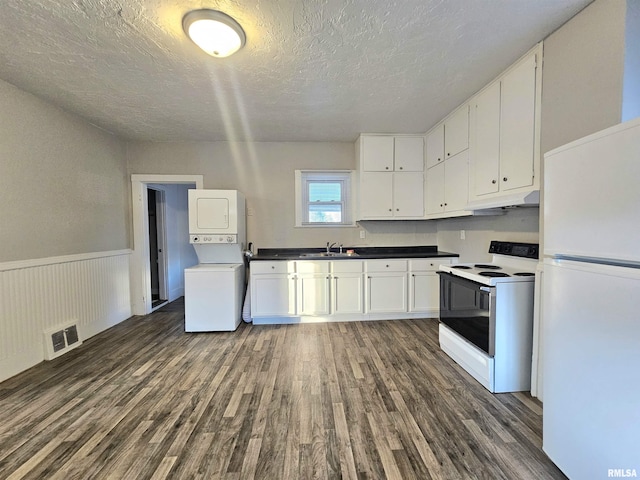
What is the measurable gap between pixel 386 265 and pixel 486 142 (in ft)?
5.59

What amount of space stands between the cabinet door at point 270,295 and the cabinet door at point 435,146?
2355mm

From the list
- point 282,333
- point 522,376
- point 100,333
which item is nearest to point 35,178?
point 100,333

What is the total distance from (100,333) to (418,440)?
140 inches

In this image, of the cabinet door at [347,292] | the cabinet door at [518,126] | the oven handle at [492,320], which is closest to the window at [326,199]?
the cabinet door at [347,292]

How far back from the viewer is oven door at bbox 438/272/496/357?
6.38ft

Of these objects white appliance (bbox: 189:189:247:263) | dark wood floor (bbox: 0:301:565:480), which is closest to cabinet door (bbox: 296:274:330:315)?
dark wood floor (bbox: 0:301:565:480)

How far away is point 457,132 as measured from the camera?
285 cm

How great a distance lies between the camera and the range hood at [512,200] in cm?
189

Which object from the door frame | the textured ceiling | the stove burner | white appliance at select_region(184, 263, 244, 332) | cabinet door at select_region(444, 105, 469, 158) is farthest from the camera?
the door frame

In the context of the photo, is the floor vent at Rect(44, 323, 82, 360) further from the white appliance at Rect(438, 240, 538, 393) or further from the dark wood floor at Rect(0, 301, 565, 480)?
the white appliance at Rect(438, 240, 538, 393)

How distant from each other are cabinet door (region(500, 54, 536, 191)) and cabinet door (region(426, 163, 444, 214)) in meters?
1.03

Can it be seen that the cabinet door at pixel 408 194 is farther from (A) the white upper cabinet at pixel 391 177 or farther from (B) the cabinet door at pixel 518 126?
(B) the cabinet door at pixel 518 126

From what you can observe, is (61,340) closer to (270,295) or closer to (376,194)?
(270,295)

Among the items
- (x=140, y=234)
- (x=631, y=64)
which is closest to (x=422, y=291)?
(x=631, y=64)
